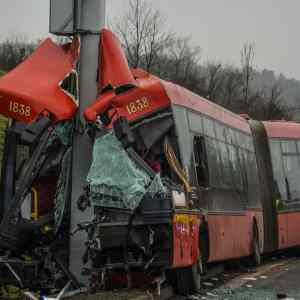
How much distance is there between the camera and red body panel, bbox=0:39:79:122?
34.2 feet

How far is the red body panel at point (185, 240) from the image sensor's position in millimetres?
10477

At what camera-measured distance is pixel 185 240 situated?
10.9 metres

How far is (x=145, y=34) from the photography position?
4838 cm

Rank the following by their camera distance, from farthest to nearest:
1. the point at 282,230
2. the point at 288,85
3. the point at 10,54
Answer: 1. the point at 288,85
2. the point at 10,54
3. the point at 282,230

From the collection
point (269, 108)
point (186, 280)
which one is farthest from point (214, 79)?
point (186, 280)

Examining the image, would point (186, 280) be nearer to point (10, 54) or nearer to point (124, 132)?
point (124, 132)

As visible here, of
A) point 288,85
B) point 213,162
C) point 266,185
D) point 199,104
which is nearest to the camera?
point 199,104

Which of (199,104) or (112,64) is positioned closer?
(112,64)

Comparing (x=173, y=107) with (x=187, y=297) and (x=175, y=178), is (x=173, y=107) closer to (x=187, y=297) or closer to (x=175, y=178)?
(x=175, y=178)

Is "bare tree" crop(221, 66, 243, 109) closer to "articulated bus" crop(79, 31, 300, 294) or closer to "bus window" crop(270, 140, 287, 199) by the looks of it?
"bus window" crop(270, 140, 287, 199)

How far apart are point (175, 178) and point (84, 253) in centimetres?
163

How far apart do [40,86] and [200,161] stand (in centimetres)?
337

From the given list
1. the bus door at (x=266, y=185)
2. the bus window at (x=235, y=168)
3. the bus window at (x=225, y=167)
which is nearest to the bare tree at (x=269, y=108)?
the bus door at (x=266, y=185)

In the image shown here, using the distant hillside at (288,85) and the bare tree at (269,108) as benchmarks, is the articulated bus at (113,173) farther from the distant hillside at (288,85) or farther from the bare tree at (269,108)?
the distant hillside at (288,85)
